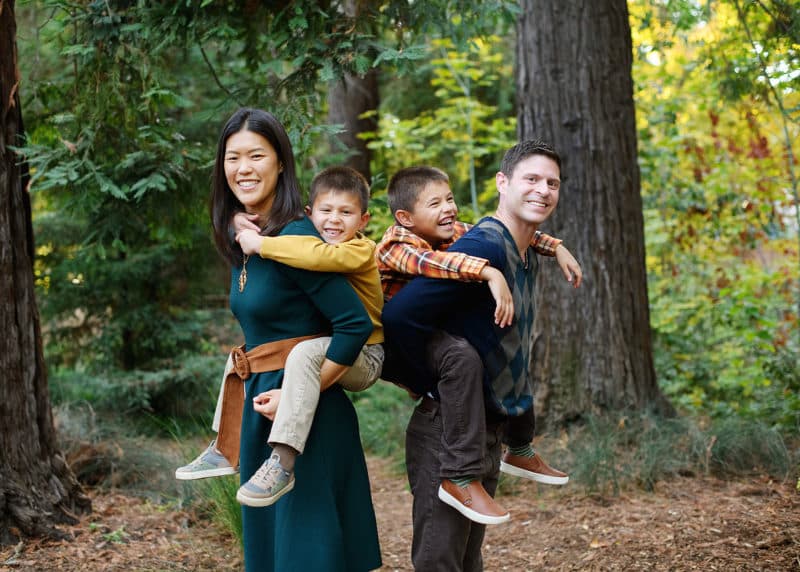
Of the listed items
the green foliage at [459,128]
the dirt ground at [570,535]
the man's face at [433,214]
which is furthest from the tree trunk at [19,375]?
the green foliage at [459,128]

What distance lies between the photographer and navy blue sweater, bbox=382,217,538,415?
263cm

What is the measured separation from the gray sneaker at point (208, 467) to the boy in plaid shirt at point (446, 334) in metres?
0.67

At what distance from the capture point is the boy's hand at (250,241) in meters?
2.51

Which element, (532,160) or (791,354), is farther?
(791,354)

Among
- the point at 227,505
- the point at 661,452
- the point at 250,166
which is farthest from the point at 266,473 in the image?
the point at 661,452

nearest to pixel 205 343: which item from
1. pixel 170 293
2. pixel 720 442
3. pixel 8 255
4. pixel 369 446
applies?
pixel 170 293

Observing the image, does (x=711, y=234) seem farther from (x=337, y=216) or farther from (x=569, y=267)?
(x=337, y=216)

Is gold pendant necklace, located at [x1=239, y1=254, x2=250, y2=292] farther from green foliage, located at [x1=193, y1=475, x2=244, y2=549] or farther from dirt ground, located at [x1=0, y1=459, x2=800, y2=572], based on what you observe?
dirt ground, located at [x1=0, y1=459, x2=800, y2=572]

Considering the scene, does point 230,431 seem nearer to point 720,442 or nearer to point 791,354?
point 720,442

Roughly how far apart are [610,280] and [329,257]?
387cm

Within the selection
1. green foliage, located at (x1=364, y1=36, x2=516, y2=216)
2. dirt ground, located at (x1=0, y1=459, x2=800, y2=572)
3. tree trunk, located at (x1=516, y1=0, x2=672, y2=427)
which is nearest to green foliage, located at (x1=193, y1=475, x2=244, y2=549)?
dirt ground, located at (x1=0, y1=459, x2=800, y2=572)

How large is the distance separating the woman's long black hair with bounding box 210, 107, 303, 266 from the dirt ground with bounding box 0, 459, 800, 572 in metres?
2.24

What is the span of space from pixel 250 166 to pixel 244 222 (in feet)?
0.63

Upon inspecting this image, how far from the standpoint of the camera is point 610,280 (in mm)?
5887
